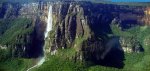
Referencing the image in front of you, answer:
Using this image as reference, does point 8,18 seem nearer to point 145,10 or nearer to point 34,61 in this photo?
point 34,61

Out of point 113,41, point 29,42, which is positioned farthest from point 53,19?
point 113,41

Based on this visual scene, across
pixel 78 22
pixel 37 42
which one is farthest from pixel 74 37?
pixel 37 42

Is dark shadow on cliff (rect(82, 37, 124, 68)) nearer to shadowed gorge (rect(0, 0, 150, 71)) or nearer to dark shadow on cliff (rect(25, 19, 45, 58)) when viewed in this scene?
shadowed gorge (rect(0, 0, 150, 71))

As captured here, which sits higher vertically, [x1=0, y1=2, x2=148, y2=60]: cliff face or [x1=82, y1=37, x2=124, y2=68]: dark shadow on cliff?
[x1=0, y1=2, x2=148, y2=60]: cliff face

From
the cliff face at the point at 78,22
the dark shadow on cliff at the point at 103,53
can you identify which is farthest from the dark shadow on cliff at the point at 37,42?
the dark shadow on cliff at the point at 103,53

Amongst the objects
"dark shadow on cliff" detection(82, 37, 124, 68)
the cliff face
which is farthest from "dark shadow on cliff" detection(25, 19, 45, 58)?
"dark shadow on cliff" detection(82, 37, 124, 68)

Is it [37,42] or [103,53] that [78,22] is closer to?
[103,53]

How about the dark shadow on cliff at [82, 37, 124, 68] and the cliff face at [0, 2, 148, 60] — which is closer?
the dark shadow on cliff at [82, 37, 124, 68]

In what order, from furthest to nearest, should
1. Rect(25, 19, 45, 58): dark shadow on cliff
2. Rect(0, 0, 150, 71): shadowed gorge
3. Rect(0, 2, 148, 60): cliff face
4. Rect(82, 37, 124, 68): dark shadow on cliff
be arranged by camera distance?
Rect(25, 19, 45, 58): dark shadow on cliff, Rect(0, 2, 148, 60): cliff face, Rect(82, 37, 124, 68): dark shadow on cliff, Rect(0, 0, 150, 71): shadowed gorge

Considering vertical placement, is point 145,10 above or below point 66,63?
above
